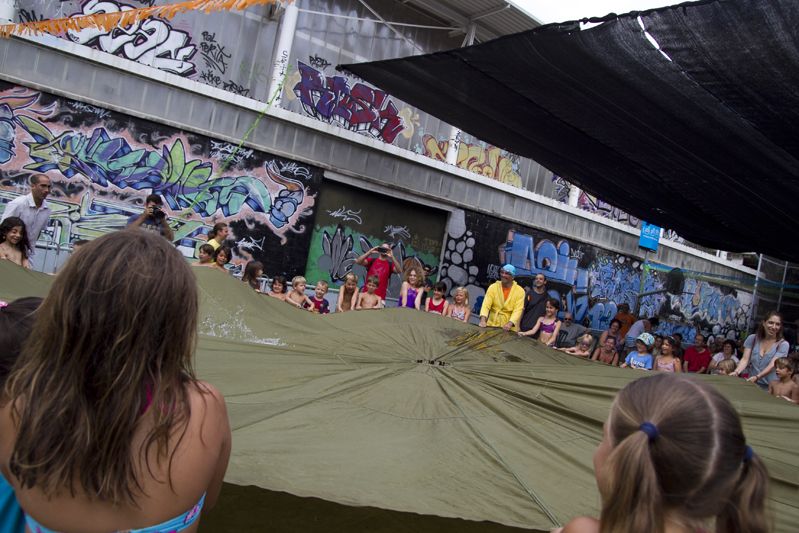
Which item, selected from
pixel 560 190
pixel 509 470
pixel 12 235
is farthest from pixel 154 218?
pixel 560 190

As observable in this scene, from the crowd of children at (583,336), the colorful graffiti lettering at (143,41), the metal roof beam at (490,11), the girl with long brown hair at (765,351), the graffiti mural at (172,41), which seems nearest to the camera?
the crowd of children at (583,336)

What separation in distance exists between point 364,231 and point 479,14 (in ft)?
16.0

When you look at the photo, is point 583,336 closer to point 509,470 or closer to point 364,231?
point 364,231

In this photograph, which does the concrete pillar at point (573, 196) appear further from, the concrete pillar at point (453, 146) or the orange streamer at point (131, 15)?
the orange streamer at point (131, 15)

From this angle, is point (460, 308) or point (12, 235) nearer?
point (12, 235)

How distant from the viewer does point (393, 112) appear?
12.7 metres

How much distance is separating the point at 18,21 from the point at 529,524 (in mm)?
8929

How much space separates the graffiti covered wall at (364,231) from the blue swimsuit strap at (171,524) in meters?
9.93

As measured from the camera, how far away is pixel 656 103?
575cm

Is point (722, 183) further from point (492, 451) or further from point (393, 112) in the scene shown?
point (393, 112)

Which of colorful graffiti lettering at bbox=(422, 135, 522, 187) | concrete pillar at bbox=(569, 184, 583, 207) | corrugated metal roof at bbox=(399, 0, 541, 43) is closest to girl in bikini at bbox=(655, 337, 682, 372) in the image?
colorful graffiti lettering at bbox=(422, 135, 522, 187)

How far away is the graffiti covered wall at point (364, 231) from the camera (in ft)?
38.1

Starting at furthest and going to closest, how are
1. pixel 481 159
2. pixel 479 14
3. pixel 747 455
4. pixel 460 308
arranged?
pixel 481 159
pixel 479 14
pixel 460 308
pixel 747 455

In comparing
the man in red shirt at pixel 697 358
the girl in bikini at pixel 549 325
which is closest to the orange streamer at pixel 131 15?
the girl in bikini at pixel 549 325
